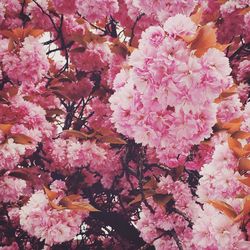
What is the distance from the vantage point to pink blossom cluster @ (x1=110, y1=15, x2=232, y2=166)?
1947 millimetres

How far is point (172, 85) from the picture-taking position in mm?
1932

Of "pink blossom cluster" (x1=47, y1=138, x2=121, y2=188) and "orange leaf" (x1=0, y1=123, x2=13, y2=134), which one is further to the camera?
"pink blossom cluster" (x1=47, y1=138, x2=121, y2=188)

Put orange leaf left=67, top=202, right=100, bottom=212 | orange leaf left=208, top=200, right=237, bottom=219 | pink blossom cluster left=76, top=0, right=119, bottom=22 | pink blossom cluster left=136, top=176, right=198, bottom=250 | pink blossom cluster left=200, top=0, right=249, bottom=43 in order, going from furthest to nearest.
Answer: pink blossom cluster left=200, top=0, right=249, bottom=43 → pink blossom cluster left=76, top=0, right=119, bottom=22 → pink blossom cluster left=136, top=176, right=198, bottom=250 → orange leaf left=67, top=202, right=100, bottom=212 → orange leaf left=208, top=200, right=237, bottom=219

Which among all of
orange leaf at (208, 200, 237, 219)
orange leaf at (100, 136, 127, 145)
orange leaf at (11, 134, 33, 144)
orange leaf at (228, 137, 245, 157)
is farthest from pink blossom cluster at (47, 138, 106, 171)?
orange leaf at (208, 200, 237, 219)

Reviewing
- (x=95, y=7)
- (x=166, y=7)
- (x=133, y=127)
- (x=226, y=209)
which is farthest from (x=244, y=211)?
(x=95, y=7)

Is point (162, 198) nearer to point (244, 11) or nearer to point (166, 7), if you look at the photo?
point (166, 7)

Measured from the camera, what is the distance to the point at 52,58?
5344 millimetres

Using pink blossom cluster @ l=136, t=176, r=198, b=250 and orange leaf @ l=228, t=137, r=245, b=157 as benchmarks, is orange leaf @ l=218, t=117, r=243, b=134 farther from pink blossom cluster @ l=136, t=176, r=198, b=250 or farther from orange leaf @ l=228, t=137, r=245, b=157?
pink blossom cluster @ l=136, t=176, r=198, b=250

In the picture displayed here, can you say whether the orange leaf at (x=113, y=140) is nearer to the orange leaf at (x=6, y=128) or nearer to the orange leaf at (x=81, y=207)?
the orange leaf at (x=81, y=207)

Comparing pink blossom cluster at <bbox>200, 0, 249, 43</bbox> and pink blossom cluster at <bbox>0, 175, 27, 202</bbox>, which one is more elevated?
pink blossom cluster at <bbox>200, 0, 249, 43</bbox>

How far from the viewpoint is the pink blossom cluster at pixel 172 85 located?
76.7 inches

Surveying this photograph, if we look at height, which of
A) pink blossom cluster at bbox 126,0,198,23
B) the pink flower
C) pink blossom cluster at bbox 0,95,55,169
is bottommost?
the pink flower

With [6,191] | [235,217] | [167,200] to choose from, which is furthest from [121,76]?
[6,191]

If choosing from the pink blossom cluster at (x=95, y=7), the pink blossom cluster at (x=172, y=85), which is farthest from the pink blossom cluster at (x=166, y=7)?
the pink blossom cluster at (x=172, y=85)
